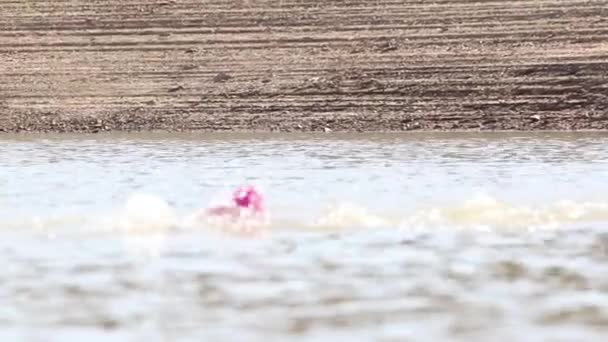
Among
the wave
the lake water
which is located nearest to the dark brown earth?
the lake water

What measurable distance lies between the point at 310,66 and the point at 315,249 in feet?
59.2

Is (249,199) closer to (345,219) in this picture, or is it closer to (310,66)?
(345,219)

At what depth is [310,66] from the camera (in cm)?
3014

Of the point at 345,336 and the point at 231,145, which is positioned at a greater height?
the point at 345,336

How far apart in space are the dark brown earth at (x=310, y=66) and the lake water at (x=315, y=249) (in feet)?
17.4

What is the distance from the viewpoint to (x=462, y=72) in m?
29.1

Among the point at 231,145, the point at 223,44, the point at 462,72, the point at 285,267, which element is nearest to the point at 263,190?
the point at 285,267

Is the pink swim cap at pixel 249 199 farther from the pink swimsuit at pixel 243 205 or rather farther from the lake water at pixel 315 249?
the lake water at pixel 315 249

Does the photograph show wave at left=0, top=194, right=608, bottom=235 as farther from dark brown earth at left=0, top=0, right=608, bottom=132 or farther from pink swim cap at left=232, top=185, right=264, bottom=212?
dark brown earth at left=0, top=0, right=608, bottom=132

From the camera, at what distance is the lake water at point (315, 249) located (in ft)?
29.3

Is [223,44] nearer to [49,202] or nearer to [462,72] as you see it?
[462,72]

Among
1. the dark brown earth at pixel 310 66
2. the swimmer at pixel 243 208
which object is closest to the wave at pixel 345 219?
the swimmer at pixel 243 208

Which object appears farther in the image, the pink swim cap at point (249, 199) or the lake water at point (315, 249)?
the pink swim cap at point (249, 199)

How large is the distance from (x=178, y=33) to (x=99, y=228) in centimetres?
1910
